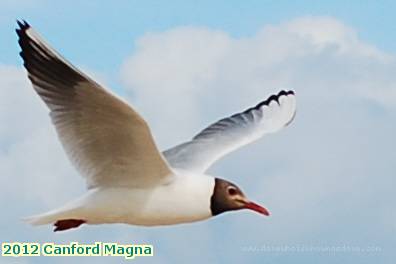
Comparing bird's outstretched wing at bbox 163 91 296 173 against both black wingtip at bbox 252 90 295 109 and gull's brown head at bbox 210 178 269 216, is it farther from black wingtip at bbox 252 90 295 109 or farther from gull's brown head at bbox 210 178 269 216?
gull's brown head at bbox 210 178 269 216

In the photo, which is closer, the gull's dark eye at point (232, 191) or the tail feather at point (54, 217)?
the tail feather at point (54, 217)

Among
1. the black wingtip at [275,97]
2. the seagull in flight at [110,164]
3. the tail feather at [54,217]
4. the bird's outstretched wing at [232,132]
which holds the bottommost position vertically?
the tail feather at [54,217]

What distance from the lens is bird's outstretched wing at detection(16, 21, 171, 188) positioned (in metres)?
5.95

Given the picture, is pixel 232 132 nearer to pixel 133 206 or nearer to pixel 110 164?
pixel 133 206

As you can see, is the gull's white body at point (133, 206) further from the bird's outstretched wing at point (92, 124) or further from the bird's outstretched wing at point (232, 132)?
the bird's outstretched wing at point (232, 132)

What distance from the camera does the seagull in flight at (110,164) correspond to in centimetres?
598

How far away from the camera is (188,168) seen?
7.32 metres

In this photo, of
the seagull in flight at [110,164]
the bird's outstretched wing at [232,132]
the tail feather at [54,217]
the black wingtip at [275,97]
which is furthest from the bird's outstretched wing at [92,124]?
the black wingtip at [275,97]

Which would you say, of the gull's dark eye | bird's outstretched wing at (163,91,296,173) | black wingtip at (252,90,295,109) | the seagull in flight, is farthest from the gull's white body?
black wingtip at (252,90,295,109)

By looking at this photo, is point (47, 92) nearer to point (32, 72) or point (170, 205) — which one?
point (32, 72)

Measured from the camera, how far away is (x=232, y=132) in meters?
8.21

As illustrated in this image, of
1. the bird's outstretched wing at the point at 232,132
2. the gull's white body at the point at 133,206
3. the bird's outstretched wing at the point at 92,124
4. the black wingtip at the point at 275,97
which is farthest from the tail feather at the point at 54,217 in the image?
the black wingtip at the point at 275,97

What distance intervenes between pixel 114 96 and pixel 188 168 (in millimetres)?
1534

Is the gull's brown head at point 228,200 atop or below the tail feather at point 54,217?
atop
